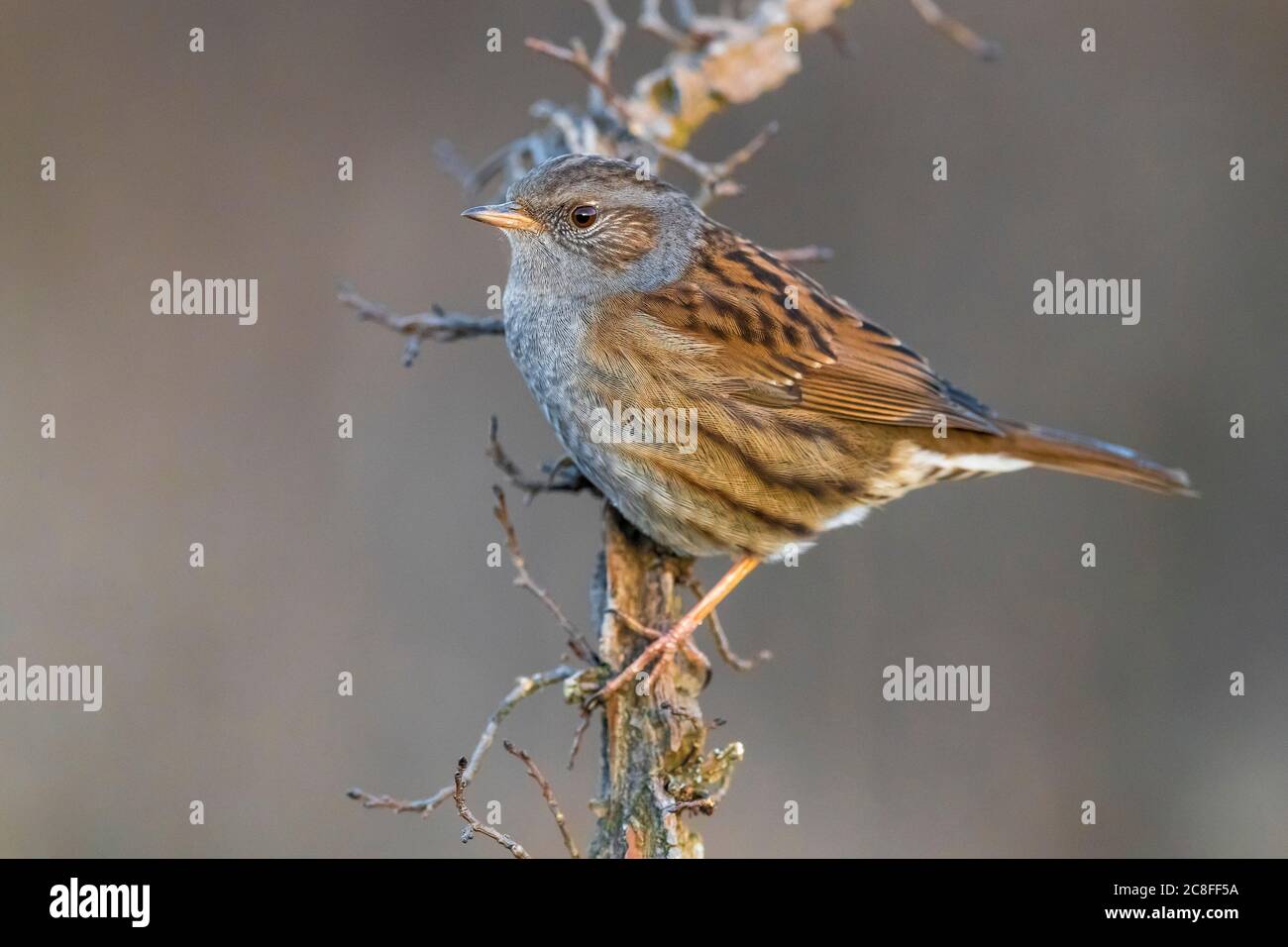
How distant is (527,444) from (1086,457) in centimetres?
336

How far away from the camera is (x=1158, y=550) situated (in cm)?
727

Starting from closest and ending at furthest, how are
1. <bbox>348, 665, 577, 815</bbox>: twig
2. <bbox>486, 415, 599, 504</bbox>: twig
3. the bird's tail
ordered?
<bbox>348, 665, 577, 815</bbox>: twig < <bbox>486, 415, 599, 504</bbox>: twig < the bird's tail

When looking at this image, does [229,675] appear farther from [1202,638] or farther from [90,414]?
[1202,638]

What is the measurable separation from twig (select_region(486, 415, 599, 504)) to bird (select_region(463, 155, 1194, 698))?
0.19 meters

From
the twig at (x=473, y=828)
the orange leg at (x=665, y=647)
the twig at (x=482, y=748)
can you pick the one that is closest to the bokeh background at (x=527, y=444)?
the orange leg at (x=665, y=647)

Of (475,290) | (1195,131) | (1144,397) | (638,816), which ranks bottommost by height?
(638,816)

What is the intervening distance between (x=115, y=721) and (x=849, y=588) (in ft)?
12.7

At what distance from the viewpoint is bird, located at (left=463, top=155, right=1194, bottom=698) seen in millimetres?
4594

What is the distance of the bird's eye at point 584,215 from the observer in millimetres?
4793

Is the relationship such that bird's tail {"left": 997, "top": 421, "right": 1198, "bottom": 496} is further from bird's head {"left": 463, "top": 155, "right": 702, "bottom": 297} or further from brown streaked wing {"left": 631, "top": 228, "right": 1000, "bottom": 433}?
bird's head {"left": 463, "top": 155, "right": 702, "bottom": 297}

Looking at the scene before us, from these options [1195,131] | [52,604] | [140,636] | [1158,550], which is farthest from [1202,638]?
[52,604]

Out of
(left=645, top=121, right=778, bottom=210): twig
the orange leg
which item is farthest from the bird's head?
the orange leg

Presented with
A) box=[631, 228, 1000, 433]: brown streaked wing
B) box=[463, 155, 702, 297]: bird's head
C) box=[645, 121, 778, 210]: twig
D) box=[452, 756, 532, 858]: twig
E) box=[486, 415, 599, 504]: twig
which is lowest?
box=[452, 756, 532, 858]: twig

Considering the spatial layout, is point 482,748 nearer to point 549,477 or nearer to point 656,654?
point 656,654
